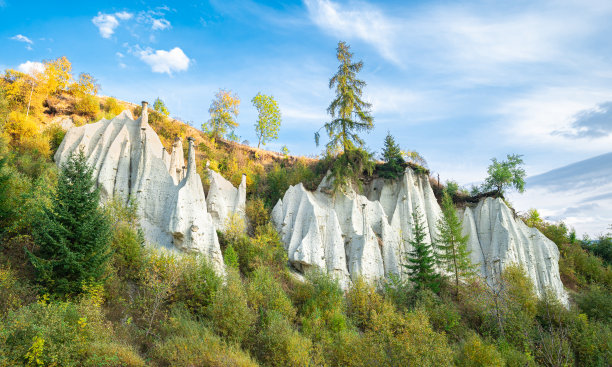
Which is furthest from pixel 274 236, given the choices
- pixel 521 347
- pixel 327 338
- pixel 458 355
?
pixel 521 347

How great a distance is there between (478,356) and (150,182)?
74.0ft

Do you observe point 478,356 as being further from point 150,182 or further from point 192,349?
point 150,182

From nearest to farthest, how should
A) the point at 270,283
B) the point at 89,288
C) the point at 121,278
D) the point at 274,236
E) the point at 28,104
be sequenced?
the point at 89,288 < the point at 121,278 < the point at 270,283 < the point at 274,236 < the point at 28,104

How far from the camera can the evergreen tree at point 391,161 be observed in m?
32.7

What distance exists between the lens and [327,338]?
1745cm

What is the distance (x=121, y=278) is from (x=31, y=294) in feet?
13.2

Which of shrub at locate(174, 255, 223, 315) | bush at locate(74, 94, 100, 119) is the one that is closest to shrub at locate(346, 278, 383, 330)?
shrub at locate(174, 255, 223, 315)

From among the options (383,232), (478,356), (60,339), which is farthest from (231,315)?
(383,232)

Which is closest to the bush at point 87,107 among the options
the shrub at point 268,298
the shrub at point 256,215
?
the shrub at point 256,215

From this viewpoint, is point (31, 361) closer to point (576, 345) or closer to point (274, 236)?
point (274, 236)

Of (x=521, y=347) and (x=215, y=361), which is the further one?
(x=521, y=347)

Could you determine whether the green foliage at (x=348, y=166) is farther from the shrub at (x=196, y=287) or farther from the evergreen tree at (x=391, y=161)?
the shrub at (x=196, y=287)

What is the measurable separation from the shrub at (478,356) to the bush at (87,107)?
36.7 meters

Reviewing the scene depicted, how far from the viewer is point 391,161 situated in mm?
33375
